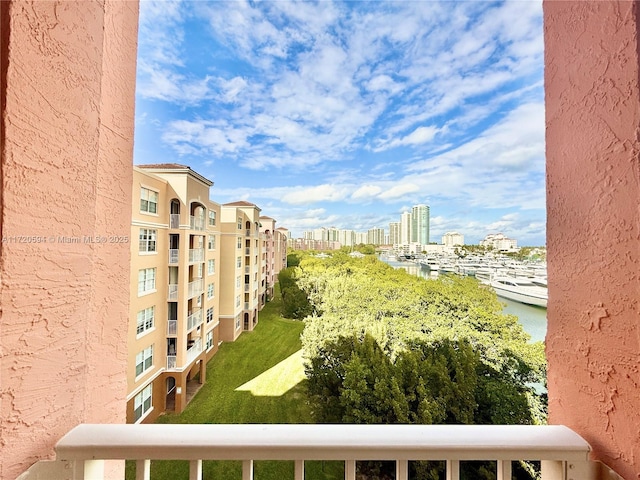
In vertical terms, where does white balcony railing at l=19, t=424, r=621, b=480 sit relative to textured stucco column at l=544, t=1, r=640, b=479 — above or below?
below

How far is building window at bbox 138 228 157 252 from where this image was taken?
220cm

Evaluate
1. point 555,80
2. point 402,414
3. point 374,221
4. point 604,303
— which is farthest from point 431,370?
point 555,80

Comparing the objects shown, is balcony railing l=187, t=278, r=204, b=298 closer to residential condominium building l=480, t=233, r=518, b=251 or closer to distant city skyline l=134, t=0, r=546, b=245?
distant city skyline l=134, t=0, r=546, b=245

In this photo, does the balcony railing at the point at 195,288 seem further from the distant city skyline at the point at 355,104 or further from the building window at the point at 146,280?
the distant city skyline at the point at 355,104

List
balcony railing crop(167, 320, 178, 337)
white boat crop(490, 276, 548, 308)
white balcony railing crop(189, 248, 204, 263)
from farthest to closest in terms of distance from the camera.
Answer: balcony railing crop(167, 320, 178, 337)
white balcony railing crop(189, 248, 204, 263)
white boat crop(490, 276, 548, 308)

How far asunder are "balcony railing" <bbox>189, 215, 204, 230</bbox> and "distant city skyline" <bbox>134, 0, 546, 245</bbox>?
2.94ft

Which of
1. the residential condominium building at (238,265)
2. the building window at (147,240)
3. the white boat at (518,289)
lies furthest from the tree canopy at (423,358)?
the building window at (147,240)

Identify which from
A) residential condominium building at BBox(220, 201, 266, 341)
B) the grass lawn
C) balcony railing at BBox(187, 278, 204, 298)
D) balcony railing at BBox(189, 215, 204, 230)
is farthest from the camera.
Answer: residential condominium building at BBox(220, 201, 266, 341)

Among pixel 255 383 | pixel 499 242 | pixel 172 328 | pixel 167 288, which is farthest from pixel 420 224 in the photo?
pixel 172 328

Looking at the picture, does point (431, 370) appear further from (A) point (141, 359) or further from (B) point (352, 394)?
(A) point (141, 359)

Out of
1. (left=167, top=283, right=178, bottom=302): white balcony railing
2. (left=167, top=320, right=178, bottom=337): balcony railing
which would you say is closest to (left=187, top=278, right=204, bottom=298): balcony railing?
(left=167, top=283, right=178, bottom=302): white balcony railing

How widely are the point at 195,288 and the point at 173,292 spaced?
1.38ft

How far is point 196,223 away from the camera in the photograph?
10.1 feet

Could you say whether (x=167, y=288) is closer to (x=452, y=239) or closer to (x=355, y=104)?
(x=355, y=104)
